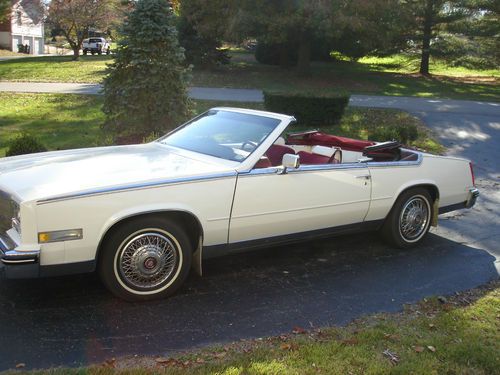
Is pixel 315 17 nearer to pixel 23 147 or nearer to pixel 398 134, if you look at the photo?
pixel 398 134

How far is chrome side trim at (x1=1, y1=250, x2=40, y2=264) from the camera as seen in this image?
3.68 metres

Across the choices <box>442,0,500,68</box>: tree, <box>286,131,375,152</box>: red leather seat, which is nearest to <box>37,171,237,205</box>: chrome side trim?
<box>286,131,375,152</box>: red leather seat

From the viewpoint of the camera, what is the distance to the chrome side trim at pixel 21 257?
12.1ft

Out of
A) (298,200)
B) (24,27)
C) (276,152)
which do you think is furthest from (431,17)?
(24,27)

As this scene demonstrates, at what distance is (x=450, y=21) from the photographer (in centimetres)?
2984

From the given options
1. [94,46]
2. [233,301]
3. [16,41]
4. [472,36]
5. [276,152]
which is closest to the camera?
[233,301]

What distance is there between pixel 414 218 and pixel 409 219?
Result: 0.22ft

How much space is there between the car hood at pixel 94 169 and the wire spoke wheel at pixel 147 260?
45 cm

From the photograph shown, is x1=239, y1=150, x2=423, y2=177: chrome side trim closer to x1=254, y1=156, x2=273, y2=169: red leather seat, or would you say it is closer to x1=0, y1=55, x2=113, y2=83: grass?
x1=254, y1=156, x2=273, y2=169: red leather seat

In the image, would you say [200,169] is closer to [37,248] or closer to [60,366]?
[37,248]

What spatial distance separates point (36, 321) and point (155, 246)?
0.98 m

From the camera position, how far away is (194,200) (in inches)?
167

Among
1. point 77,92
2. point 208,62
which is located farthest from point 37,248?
point 208,62

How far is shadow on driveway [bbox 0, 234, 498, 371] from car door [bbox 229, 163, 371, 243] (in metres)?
0.44
